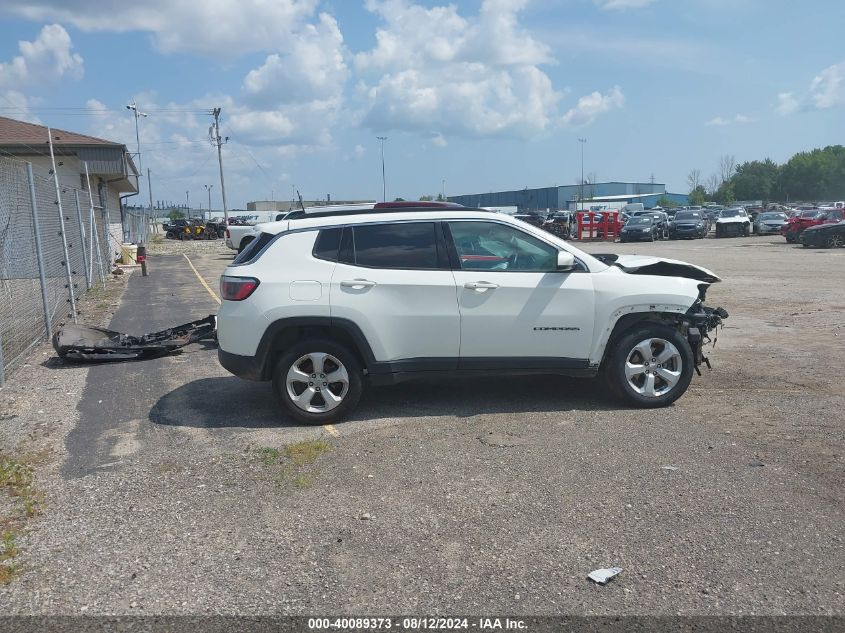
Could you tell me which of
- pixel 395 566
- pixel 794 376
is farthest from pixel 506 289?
pixel 794 376

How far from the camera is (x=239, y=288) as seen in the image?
607 centimetres

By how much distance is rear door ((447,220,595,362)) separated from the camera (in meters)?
6.18

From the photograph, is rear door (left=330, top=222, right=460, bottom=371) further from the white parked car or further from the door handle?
the white parked car

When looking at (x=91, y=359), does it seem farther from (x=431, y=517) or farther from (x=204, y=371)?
(x=431, y=517)

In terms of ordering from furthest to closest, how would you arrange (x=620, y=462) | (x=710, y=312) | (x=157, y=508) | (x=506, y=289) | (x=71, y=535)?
(x=710, y=312) → (x=506, y=289) → (x=620, y=462) → (x=157, y=508) → (x=71, y=535)

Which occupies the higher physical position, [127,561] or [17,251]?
[17,251]

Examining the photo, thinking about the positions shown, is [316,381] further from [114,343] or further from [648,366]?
[114,343]

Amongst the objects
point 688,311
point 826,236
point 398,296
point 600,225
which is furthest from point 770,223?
point 398,296

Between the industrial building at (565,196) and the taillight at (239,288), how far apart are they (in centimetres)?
12410

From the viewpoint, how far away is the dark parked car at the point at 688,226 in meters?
40.2

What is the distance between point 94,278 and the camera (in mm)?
19281

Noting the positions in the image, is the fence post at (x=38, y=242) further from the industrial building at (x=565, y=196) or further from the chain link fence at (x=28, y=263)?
the industrial building at (x=565, y=196)

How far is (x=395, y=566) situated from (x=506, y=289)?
2.95 meters

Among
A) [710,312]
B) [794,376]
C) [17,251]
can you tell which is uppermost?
[17,251]
